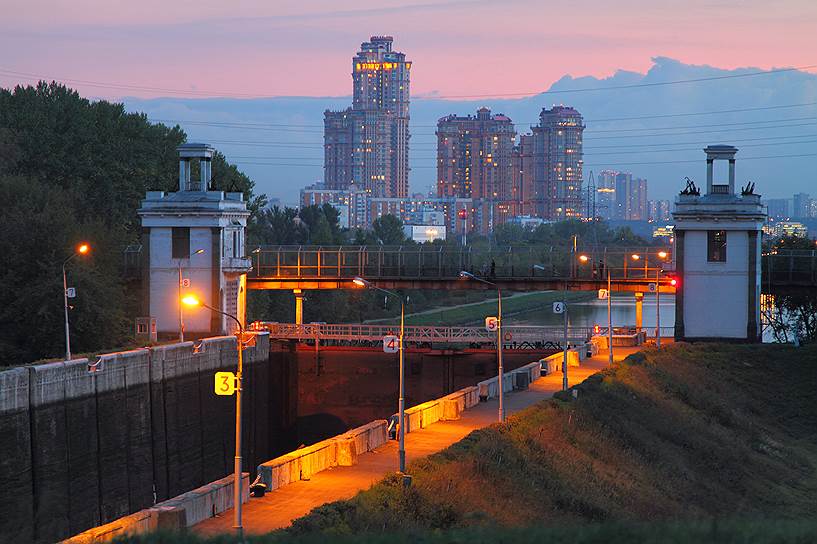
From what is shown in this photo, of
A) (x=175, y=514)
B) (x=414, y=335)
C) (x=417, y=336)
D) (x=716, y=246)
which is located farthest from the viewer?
→ (x=414, y=335)

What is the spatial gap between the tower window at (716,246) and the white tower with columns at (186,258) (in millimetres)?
28128

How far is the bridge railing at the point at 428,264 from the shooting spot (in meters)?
88.8

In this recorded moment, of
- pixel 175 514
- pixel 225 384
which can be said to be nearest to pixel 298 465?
pixel 225 384

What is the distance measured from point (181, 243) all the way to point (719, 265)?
104 ft

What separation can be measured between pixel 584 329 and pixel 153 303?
31.9 m

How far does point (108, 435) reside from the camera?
192 feet

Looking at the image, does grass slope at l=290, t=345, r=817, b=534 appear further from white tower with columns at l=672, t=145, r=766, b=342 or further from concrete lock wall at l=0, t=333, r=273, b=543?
concrete lock wall at l=0, t=333, r=273, b=543

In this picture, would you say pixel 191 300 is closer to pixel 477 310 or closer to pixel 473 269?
pixel 473 269

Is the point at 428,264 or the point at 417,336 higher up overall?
the point at 428,264

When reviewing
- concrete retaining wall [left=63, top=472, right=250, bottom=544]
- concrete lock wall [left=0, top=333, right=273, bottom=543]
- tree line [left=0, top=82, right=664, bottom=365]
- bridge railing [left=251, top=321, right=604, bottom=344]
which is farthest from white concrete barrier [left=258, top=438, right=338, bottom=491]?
bridge railing [left=251, top=321, right=604, bottom=344]

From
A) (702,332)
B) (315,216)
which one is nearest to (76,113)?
(702,332)

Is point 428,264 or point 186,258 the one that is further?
point 428,264

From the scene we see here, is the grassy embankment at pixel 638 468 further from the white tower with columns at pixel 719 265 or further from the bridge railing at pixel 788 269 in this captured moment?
the bridge railing at pixel 788 269

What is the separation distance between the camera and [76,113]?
10825 centimetres
